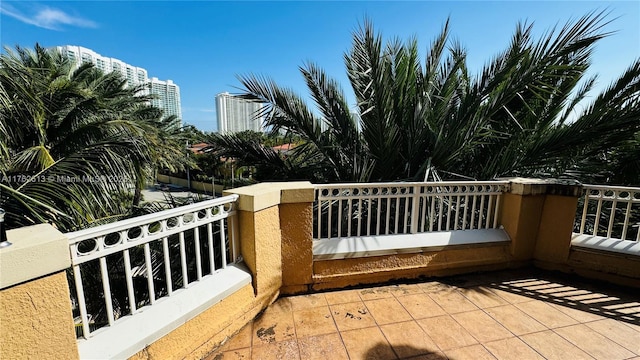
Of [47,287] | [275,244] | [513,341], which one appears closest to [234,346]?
[275,244]

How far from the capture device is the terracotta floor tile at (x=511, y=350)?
2232mm

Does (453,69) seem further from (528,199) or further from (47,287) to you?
(47,287)

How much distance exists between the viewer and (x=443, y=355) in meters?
2.24

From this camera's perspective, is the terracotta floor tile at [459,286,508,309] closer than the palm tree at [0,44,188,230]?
Yes

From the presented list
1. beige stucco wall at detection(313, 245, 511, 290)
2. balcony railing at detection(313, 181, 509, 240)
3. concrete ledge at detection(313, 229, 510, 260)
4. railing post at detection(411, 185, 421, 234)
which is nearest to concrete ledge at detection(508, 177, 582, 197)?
balcony railing at detection(313, 181, 509, 240)

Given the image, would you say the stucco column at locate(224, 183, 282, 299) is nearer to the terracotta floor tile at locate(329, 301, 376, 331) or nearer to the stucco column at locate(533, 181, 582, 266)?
the terracotta floor tile at locate(329, 301, 376, 331)

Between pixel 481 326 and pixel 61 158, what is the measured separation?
5.78 meters

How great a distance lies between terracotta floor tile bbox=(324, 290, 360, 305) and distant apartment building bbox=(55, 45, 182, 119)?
11.6 meters

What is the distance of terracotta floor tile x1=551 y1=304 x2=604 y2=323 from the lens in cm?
271

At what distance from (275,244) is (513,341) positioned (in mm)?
2296

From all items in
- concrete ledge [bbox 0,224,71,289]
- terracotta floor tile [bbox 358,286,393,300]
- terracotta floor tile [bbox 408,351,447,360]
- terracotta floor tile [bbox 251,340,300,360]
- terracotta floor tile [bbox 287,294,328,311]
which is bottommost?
terracotta floor tile [bbox 251,340,300,360]

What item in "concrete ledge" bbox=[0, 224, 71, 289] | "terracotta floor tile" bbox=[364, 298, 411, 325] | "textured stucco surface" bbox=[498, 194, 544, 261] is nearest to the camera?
"concrete ledge" bbox=[0, 224, 71, 289]

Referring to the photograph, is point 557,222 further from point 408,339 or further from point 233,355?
point 233,355

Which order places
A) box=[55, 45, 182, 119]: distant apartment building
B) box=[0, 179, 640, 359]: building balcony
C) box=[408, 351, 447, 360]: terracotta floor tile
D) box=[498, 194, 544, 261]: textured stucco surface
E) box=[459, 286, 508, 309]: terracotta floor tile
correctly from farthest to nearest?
box=[55, 45, 182, 119]: distant apartment building, box=[498, 194, 544, 261]: textured stucco surface, box=[459, 286, 508, 309]: terracotta floor tile, box=[408, 351, 447, 360]: terracotta floor tile, box=[0, 179, 640, 359]: building balcony
